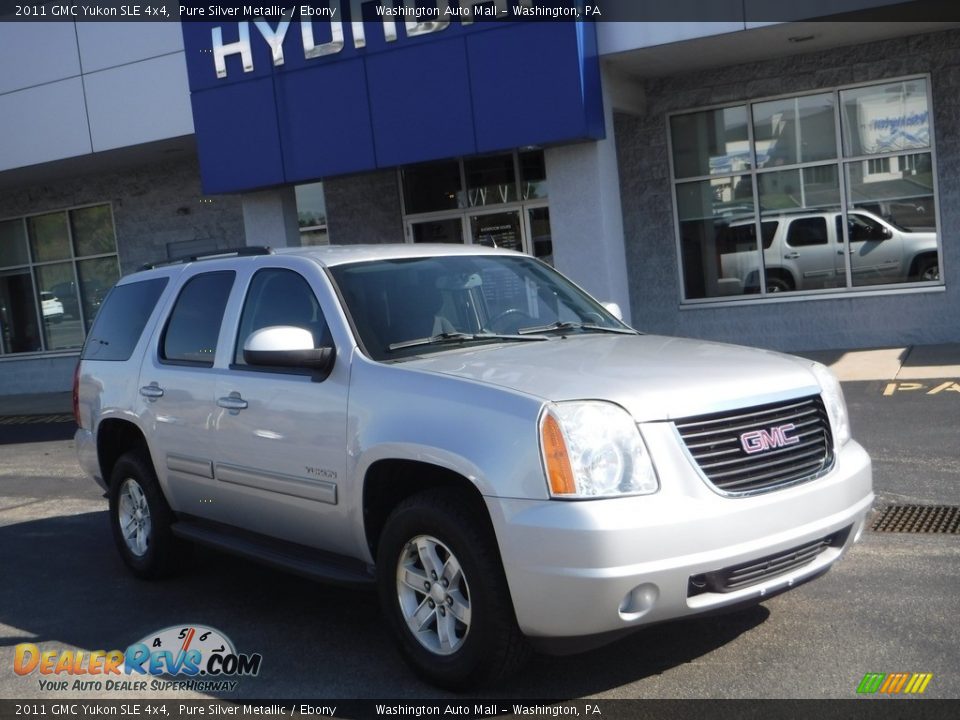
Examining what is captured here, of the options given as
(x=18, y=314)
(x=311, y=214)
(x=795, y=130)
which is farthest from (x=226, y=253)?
(x=18, y=314)

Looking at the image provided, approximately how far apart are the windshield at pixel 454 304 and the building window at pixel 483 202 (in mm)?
9404

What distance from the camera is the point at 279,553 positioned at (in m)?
5.29

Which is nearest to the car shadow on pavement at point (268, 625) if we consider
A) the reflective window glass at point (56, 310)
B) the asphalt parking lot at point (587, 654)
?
the asphalt parking lot at point (587, 654)

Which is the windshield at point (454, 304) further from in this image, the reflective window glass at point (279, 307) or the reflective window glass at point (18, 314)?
the reflective window glass at point (18, 314)

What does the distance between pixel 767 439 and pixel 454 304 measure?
1803mm

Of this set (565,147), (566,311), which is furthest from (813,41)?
(566,311)

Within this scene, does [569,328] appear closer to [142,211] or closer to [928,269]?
[928,269]

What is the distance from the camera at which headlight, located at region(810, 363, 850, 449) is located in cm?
462

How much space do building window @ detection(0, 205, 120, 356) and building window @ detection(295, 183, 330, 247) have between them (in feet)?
13.5

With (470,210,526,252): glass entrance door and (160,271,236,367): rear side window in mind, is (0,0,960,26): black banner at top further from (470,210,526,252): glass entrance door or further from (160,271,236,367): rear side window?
(160,271,236,367): rear side window

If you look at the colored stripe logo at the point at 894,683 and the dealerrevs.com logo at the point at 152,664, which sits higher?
the dealerrevs.com logo at the point at 152,664

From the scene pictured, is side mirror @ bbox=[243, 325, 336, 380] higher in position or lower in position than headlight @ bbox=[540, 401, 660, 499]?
higher

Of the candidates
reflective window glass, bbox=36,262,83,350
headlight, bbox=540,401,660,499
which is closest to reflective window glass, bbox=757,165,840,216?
headlight, bbox=540,401,660,499

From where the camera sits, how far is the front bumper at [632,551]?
385cm
